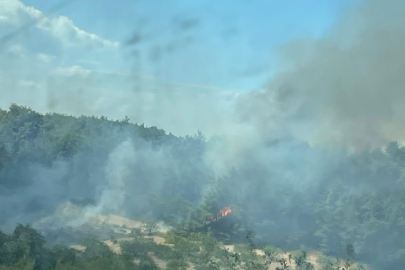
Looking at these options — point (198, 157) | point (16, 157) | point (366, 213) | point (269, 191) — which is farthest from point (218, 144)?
point (16, 157)

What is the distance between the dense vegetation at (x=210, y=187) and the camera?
48.6 feet

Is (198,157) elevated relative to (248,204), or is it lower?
elevated

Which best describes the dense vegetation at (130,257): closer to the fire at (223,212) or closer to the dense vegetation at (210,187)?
the dense vegetation at (210,187)

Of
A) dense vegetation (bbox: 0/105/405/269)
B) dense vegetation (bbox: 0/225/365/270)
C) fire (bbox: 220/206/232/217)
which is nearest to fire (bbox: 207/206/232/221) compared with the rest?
fire (bbox: 220/206/232/217)

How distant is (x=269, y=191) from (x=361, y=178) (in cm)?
346

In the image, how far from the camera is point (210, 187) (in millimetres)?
18875

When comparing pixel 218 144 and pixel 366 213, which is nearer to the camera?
pixel 366 213

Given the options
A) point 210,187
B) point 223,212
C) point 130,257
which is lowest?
point 130,257

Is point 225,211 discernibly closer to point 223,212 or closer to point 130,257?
point 223,212

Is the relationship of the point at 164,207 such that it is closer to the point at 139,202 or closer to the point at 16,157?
the point at 139,202

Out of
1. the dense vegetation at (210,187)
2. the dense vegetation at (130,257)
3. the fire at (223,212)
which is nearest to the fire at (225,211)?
the fire at (223,212)

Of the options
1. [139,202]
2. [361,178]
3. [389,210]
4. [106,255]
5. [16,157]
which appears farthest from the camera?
[16,157]

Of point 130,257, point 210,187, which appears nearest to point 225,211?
point 210,187

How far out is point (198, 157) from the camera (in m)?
21.3
